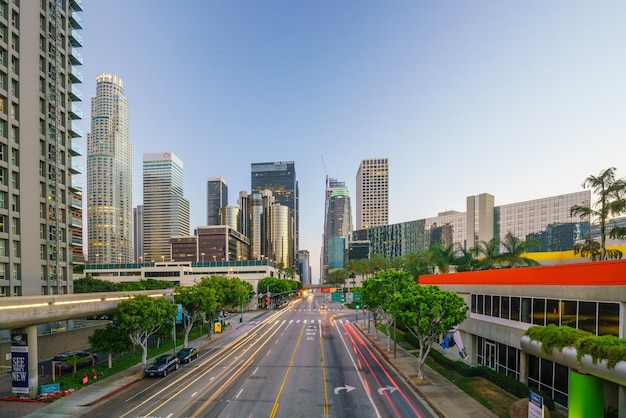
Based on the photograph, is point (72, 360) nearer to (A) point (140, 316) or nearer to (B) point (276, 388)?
(A) point (140, 316)

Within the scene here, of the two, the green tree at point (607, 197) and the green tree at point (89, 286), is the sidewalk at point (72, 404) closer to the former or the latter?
the green tree at point (607, 197)

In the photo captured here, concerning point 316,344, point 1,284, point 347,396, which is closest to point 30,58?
point 1,284

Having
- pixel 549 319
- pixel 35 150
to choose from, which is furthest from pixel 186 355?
pixel 35 150

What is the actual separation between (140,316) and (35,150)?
3415 centimetres

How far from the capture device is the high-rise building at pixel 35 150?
157 feet

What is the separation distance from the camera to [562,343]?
1969cm

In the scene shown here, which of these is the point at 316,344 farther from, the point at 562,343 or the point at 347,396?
the point at 562,343

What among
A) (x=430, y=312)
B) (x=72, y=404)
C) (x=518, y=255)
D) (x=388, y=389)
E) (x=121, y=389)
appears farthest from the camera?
(x=518, y=255)

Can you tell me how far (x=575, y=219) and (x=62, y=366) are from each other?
15282 cm

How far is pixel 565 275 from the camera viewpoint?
75.7 ft

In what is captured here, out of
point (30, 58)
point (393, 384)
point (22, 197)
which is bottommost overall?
point (393, 384)

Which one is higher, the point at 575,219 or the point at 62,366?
the point at 575,219

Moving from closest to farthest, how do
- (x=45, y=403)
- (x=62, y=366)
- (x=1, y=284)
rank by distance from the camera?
(x=45, y=403) < (x=62, y=366) < (x=1, y=284)

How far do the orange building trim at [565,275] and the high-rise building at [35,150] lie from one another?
2191 inches
